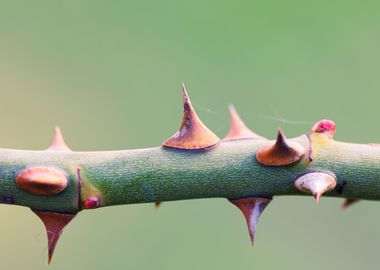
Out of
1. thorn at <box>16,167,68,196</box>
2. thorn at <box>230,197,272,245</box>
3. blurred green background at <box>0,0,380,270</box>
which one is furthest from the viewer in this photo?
blurred green background at <box>0,0,380,270</box>

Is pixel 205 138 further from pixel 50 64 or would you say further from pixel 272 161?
pixel 50 64

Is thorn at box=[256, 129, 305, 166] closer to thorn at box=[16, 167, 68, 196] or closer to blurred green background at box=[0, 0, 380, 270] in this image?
thorn at box=[16, 167, 68, 196]

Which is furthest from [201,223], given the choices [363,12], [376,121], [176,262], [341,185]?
[341,185]

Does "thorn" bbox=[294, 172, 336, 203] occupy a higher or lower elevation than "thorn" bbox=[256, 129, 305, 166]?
lower

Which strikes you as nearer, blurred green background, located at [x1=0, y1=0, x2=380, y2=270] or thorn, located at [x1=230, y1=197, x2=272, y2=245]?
thorn, located at [x1=230, y1=197, x2=272, y2=245]

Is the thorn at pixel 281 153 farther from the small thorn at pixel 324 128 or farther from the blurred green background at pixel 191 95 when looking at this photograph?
the blurred green background at pixel 191 95

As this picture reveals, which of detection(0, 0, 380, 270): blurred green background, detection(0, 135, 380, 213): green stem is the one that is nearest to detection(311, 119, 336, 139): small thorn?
detection(0, 135, 380, 213): green stem
